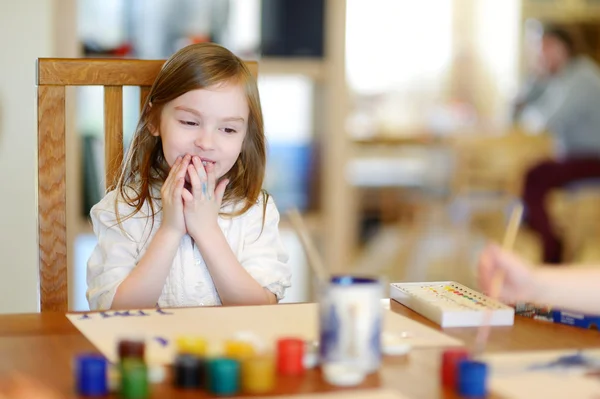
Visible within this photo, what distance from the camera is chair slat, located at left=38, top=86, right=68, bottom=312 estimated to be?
138cm

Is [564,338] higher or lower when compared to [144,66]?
lower

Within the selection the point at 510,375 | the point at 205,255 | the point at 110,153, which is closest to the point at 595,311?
the point at 510,375

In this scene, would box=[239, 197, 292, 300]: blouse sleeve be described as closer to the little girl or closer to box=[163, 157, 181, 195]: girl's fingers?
the little girl

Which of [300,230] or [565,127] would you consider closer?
[300,230]

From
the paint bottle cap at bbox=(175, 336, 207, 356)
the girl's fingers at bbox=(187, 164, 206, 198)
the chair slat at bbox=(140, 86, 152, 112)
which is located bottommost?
the paint bottle cap at bbox=(175, 336, 207, 356)

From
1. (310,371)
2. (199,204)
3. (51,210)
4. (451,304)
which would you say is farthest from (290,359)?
(51,210)

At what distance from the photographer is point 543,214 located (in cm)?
433

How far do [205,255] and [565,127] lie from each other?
3.64 metres

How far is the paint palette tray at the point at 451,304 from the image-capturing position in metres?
1.10

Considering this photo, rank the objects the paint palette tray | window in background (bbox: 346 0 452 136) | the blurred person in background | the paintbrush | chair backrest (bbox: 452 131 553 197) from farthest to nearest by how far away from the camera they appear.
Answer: window in background (bbox: 346 0 452 136)
chair backrest (bbox: 452 131 553 197)
the blurred person in background
the paint palette tray
the paintbrush

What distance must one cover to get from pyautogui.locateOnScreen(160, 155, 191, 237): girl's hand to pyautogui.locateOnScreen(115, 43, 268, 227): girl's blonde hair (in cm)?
8

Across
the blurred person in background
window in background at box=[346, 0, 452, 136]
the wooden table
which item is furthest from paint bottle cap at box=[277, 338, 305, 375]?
window in background at box=[346, 0, 452, 136]

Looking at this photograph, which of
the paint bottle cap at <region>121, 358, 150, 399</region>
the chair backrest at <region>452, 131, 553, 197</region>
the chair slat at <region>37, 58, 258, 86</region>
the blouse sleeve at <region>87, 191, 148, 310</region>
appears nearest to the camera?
the paint bottle cap at <region>121, 358, 150, 399</region>

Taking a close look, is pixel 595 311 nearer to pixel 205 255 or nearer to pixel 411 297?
pixel 411 297
